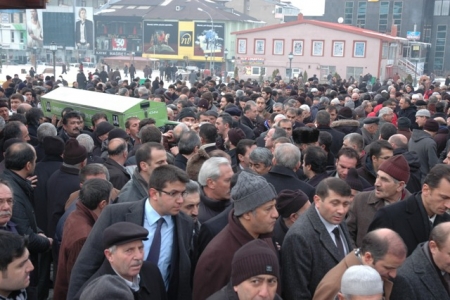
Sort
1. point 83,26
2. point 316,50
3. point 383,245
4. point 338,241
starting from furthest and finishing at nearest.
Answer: point 83,26 < point 316,50 < point 338,241 < point 383,245

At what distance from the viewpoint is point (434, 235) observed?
13.8 feet

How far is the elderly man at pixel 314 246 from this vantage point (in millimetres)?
4445


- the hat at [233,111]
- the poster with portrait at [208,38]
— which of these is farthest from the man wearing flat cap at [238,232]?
the poster with portrait at [208,38]

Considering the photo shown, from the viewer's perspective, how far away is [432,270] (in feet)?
13.7

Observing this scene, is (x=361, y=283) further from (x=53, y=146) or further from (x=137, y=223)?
(x=53, y=146)

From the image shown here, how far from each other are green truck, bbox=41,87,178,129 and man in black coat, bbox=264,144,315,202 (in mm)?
5318

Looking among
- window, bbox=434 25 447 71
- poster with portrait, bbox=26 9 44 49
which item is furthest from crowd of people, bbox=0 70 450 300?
poster with portrait, bbox=26 9 44 49

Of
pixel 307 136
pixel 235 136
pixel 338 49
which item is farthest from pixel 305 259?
pixel 338 49

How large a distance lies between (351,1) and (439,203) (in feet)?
211

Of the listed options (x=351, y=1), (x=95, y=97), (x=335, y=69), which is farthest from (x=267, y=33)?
(x=95, y=97)

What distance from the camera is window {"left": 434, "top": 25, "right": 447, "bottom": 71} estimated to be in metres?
63.5

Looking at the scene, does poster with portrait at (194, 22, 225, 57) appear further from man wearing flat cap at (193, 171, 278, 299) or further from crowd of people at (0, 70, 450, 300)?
man wearing flat cap at (193, 171, 278, 299)

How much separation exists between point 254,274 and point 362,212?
8.59 feet

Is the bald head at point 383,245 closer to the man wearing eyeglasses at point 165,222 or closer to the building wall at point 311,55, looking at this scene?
the man wearing eyeglasses at point 165,222
